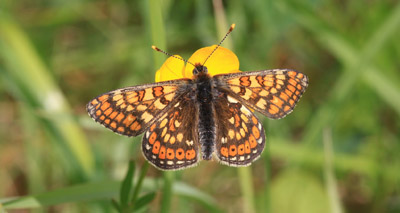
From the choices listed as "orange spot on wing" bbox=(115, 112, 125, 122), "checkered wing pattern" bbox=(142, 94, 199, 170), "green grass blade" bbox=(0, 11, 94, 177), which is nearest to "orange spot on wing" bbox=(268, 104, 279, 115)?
"checkered wing pattern" bbox=(142, 94, 199, 170)

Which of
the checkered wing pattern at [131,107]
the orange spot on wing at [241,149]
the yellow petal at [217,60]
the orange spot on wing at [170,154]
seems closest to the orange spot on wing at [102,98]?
the checkered wing pattern at [131,107]

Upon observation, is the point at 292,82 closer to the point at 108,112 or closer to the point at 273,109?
the point at 273,109

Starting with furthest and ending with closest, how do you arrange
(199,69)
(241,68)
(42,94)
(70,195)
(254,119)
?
(241,68) < (42,94) < (199,69) < (254,119) < (70,195)

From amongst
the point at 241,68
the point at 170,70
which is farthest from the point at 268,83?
the point at 241,68

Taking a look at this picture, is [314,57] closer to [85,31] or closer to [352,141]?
[352,141]

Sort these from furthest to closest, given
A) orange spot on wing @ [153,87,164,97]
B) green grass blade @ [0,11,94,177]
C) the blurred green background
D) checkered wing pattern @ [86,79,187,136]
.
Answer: the blurred green background
green grass blade @ [0,11,94,177]
orange spot on wing @ [153,87,164,97]
checkered wing pattern @ [86,79,187,136]

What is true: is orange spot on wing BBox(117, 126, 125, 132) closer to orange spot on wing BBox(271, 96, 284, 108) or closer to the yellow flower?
the yellow flower

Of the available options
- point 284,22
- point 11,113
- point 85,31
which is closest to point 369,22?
point 284,22

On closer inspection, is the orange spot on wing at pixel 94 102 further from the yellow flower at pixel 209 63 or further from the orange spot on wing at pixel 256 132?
the orange spot on wing at pixel 256 132
